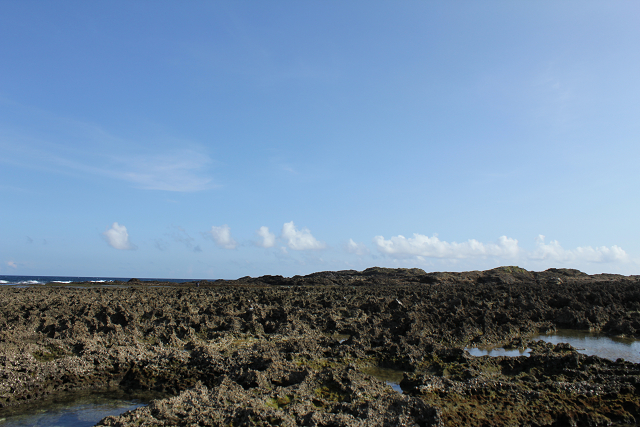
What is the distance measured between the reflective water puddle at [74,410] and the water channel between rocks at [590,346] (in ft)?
28.0

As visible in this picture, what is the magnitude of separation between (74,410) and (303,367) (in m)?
4.00

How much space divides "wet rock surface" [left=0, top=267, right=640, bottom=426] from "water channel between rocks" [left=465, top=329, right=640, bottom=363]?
1.94 ft

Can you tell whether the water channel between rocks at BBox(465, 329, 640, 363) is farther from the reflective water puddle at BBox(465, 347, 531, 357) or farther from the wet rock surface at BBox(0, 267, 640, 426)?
the wet rock surface at BBox(0, 267, 640, 426)

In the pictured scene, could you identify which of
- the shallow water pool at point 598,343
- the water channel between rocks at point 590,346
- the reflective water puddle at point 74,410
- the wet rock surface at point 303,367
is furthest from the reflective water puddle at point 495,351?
the reflective water puddle at point 74,410

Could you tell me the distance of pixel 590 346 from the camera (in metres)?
12.3

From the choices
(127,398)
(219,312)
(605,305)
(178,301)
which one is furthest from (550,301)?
(127,398)

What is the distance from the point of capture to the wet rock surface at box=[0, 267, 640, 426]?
18.6ft

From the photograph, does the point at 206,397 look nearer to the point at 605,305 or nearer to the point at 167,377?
the point at 167,377

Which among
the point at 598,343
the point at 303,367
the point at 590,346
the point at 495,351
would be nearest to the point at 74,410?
the point at 303,367

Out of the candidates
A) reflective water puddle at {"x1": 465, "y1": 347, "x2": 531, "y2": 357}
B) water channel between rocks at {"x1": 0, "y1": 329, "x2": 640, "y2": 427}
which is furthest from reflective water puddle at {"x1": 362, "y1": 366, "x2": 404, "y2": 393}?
reflective water puddle at {"x1": 465, "y1": 347, "x2": 531, "y2": 357}

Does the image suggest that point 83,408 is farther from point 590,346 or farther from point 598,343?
point 598,343

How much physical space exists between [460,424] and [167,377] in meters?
5.56

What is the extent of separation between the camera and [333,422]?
16.8 ft

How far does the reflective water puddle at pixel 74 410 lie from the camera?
5910mm
